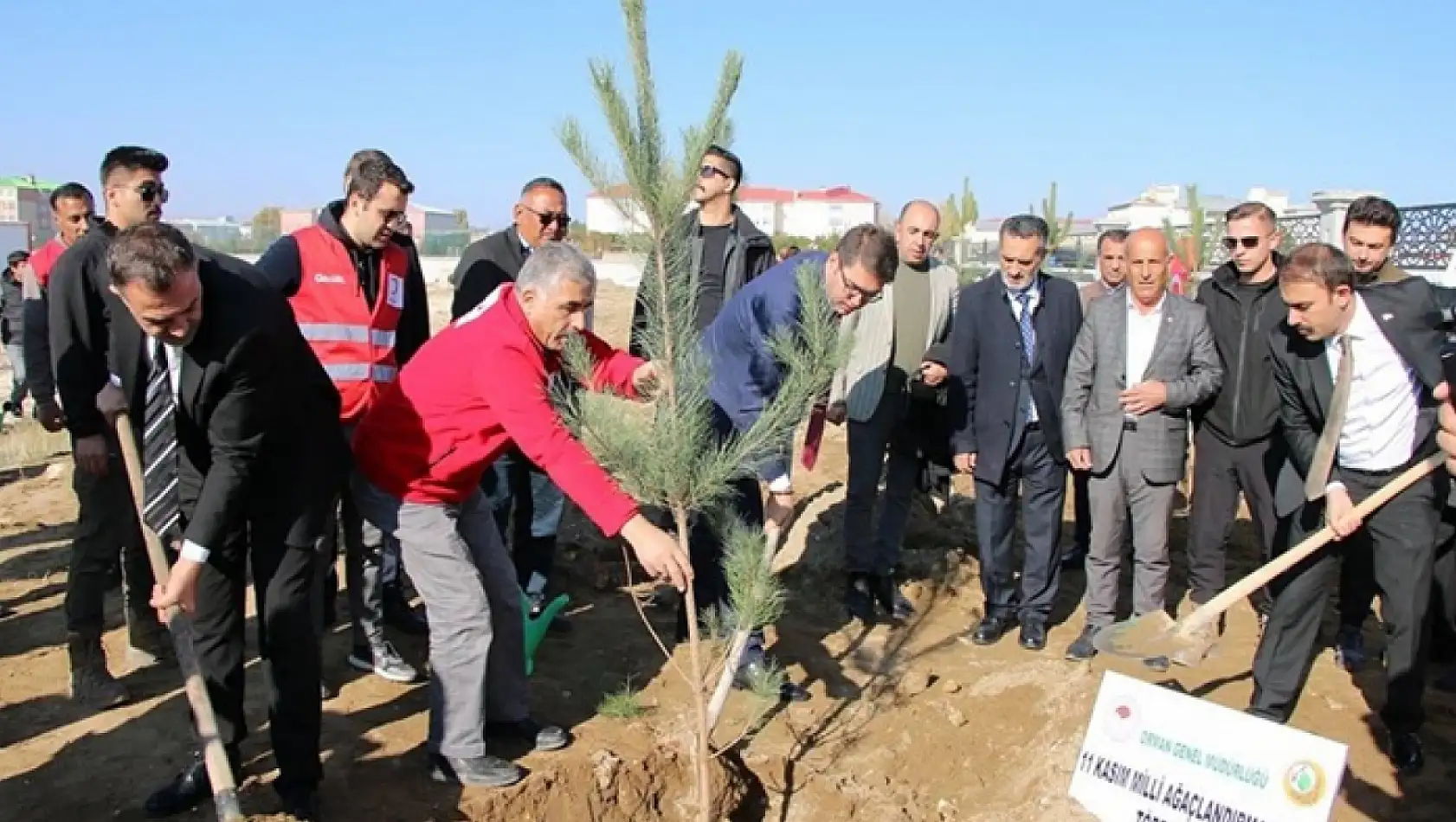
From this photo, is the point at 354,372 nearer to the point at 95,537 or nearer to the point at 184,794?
the point at 95,537

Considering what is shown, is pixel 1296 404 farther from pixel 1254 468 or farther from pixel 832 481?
pixel 832 481

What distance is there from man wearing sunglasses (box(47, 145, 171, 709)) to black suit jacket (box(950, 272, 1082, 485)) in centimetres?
336

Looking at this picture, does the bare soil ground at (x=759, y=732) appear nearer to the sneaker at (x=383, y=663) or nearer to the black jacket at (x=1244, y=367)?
the sneaker at (x=383, y=663)

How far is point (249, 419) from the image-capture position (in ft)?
9.68

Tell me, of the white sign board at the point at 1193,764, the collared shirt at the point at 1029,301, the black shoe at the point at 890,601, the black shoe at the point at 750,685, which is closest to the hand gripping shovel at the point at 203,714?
the black shoe at the point at 750,685

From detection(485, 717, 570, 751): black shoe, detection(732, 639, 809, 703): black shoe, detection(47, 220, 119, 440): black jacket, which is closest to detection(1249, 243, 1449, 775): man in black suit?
detection(732, 639, 809, 703): black shoe

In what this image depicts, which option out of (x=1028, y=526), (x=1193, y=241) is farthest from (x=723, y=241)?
(x=1193, y=241)

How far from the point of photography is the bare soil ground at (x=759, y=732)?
11.2ft

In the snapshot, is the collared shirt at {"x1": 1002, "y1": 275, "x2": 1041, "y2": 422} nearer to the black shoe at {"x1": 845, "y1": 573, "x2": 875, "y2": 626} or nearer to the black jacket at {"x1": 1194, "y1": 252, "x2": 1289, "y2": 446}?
the black jacket at {"x1": 1194, "y1": 252, "x2": 1289, "y2": 446}

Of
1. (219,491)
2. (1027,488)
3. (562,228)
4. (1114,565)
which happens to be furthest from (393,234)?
(1114,565)

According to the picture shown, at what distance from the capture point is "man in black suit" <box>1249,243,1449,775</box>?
3.54m

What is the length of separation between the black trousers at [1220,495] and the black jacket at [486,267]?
3203 mm

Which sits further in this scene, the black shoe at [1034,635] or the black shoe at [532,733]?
the black shoe at [1034,635]

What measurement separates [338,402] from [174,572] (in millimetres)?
715
